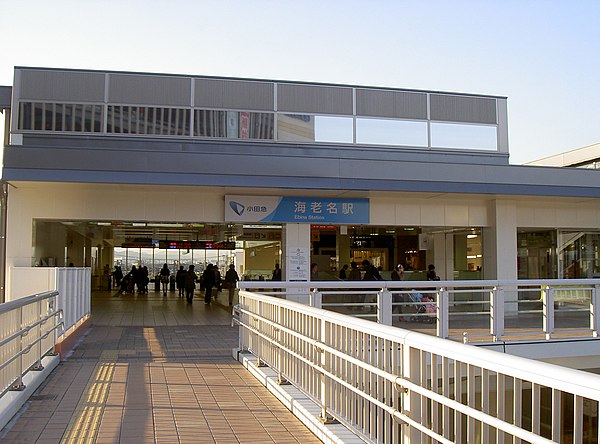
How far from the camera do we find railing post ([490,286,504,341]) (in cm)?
1206

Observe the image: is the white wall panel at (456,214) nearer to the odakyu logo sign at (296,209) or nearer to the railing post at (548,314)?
the odakyu logo sign at (296,209)

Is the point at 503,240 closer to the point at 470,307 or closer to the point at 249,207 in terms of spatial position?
the point at 249,207

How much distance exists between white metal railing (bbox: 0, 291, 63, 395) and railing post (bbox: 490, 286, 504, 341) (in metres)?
7.00

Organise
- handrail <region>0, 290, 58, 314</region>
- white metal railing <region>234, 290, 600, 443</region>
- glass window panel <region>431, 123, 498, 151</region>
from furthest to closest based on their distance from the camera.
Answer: glass window panel <region>431, 123, 498, 151</region>
handrail <region>0, 290, 58, 314</region>
white metal railing <region>234, 290, 600, 443</region>

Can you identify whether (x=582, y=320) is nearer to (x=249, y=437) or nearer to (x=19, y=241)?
(x=249, y=437)

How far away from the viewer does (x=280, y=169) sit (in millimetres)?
17609

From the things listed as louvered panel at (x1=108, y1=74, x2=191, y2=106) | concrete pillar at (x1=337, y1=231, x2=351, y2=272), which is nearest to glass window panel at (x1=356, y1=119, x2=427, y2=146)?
louvered panel at (x1=108, y1=74, x2=191, y2=106)

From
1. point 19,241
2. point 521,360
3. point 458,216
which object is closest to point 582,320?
point 458,216

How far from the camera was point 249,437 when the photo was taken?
6.30 meters

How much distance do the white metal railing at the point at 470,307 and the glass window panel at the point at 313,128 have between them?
26.0ft

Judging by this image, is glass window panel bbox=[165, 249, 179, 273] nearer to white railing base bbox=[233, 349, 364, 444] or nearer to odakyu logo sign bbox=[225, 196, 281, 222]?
odakyu logo sign bbox=[225, 196, 281, 222]

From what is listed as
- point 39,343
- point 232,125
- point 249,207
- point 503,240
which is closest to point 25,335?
point 39,343

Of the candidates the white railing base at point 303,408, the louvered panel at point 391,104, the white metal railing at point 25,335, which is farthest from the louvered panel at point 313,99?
the white railing base at point 303,408

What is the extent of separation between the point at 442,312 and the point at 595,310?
3052 millimetres
